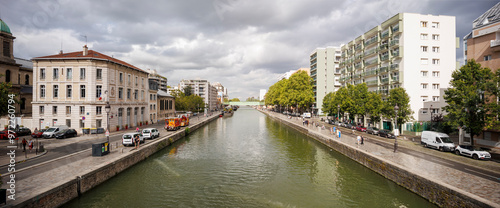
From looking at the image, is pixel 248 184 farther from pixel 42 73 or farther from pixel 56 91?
pixel 42 73

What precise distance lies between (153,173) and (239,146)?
15247 mm

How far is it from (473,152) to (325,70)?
7506 centimetres

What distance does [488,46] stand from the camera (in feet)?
91.8

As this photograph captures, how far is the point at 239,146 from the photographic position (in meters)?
34.4

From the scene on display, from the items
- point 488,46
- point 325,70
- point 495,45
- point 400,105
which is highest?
point 325,70

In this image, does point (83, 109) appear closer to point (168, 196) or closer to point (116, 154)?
point (116, 154)

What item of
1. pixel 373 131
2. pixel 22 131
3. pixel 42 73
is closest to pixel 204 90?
pixel 42 73

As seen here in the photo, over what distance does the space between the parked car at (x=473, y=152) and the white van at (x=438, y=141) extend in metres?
1.33

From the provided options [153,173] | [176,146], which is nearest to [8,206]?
[153,173]

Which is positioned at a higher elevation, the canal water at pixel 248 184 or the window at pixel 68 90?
the window at pixel 68 90

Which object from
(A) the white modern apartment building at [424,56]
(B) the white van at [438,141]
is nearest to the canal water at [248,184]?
(B) the white van at [438,141]

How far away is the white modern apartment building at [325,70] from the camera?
303ft

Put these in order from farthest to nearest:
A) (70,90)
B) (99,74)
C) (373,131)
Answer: (373,131) < (99,74) < (70,90)
